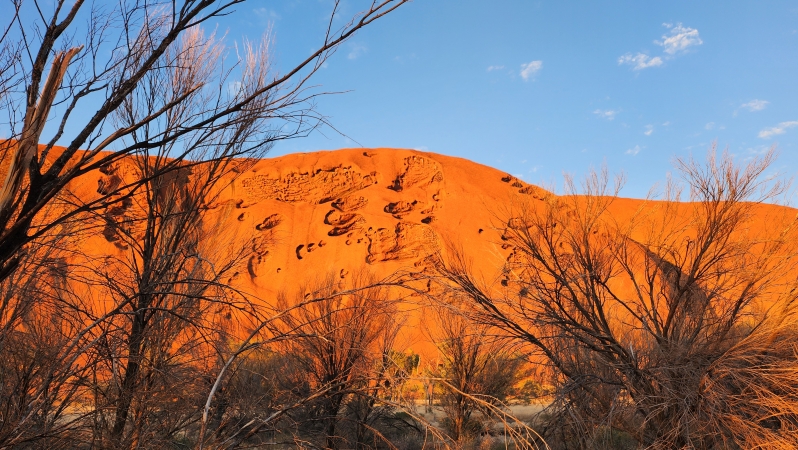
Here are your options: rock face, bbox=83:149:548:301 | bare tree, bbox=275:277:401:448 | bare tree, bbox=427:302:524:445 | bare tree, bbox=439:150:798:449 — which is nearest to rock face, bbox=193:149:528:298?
rock face, bbox=83:149:548:301

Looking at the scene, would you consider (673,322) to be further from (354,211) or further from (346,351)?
(354,211)

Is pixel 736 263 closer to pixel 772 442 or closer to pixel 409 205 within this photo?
pixel 772 442

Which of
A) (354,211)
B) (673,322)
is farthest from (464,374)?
(354,211)

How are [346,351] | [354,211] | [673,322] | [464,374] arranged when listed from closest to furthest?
[346,351] < [673,322] < [464,374] < [354,211]

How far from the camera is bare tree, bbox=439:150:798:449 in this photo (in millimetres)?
6613

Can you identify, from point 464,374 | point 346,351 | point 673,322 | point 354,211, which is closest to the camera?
point 346,351

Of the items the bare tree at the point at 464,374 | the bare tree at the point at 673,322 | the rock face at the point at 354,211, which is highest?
the rock face at the point at 354,211

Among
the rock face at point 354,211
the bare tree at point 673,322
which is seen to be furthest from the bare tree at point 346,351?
the rock face at point 354,211

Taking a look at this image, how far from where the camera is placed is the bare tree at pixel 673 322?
6613 millimetres


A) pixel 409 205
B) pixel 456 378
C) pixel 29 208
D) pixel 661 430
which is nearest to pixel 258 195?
pixel 409 205

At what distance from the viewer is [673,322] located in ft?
29.8

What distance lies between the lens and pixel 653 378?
683 cm

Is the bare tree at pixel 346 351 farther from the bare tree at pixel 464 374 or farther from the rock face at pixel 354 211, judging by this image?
the rock face at pixel 354 211

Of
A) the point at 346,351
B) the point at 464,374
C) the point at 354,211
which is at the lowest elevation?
the point at 464,374
